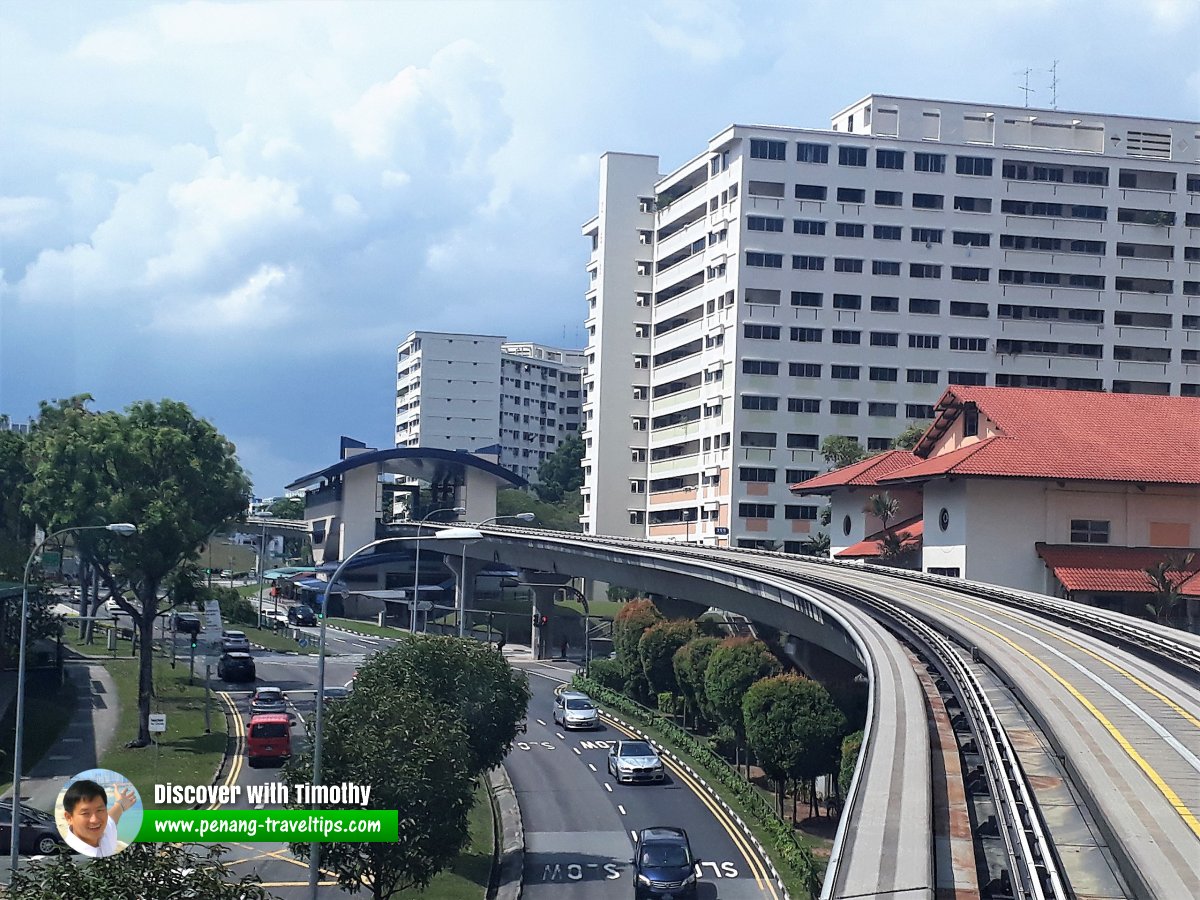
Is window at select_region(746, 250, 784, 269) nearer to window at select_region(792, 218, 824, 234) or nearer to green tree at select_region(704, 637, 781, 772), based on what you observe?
window at select_region(792, 218, 824, 234)

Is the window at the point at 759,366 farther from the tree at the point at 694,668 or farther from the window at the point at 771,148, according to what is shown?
the tree at the point at 694,668

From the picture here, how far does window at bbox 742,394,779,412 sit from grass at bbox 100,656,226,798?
52318 mm

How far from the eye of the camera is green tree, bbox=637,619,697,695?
6372cm

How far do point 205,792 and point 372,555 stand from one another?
299ft

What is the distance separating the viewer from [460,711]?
36.6 m

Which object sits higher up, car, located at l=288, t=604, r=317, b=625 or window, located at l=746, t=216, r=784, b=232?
window, located at l=746, t=216, r=784, b=232

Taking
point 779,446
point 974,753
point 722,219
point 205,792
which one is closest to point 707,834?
point 205,792

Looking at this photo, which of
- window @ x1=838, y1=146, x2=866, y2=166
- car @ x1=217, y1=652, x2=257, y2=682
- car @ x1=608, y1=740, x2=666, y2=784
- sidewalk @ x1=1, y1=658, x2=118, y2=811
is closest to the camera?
sidewalk @ x1=1, y1=658, x2=118, y2=811

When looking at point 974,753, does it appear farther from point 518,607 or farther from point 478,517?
point 478,517

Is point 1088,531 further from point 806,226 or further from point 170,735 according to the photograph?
point 806,226

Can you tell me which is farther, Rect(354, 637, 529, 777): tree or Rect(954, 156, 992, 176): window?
Rect(954, 156, 992, 176): window

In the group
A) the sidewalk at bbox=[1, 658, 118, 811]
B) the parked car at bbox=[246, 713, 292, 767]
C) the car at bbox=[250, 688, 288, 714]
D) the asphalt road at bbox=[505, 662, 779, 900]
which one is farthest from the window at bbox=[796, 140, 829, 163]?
the parked car at bbox=[246, 713, 292, 767]

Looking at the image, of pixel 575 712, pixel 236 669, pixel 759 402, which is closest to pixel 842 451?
pixel 759 402

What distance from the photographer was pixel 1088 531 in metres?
53.2
